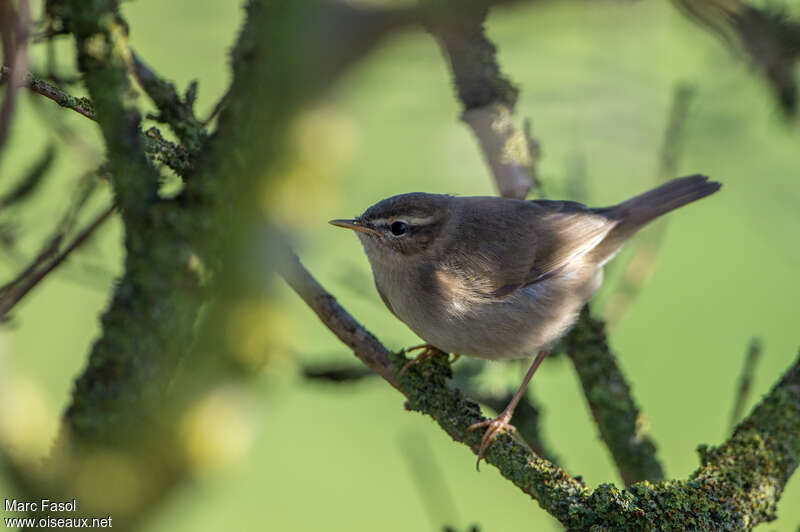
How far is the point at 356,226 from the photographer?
3906mm

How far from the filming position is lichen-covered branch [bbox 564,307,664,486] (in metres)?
3.15

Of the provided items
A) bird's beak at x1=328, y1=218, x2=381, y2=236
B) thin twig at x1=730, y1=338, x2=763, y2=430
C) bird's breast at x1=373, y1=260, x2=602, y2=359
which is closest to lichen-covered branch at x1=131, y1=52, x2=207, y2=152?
bird's beak at x1=328, y1=218, x2=381, y2=236

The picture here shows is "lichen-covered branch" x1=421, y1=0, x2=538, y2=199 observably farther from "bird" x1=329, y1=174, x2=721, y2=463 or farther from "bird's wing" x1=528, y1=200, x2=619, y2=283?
"bird's wing" x1=528, y1=200, x2=619, y2=283

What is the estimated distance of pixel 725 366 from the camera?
7098 millimetres

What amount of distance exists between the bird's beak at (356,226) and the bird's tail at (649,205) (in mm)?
1375

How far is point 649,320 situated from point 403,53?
6.25 metres

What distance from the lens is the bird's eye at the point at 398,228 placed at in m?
4.03

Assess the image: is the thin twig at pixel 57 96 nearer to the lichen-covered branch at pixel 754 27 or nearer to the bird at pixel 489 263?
the lichen-covered branch at pixel 754 27

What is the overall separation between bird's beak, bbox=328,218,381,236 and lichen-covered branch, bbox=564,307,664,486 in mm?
1215

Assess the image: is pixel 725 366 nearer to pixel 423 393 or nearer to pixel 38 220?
pixel 423 393

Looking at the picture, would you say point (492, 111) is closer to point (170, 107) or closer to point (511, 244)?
point (511, 244)

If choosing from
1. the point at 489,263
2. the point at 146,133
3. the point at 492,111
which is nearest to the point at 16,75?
the point at 146,133

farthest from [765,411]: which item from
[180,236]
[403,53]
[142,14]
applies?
[142,14]

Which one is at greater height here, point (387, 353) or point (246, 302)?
point (246, 302)
